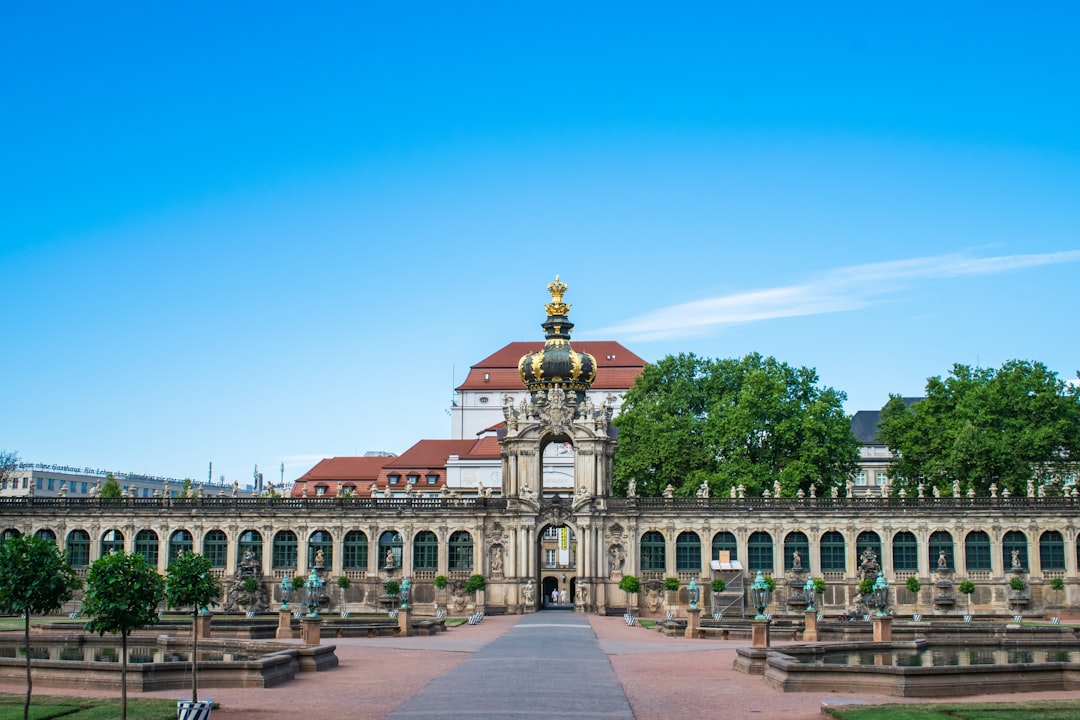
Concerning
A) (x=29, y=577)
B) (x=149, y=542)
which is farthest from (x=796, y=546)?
(x=29, y=577)

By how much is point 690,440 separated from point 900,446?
14.4 m

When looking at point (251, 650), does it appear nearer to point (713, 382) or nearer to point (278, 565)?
point (278, 565)

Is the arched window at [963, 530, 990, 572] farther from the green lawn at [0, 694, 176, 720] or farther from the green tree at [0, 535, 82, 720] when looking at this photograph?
the green tree at [0, 535, 82, 720]

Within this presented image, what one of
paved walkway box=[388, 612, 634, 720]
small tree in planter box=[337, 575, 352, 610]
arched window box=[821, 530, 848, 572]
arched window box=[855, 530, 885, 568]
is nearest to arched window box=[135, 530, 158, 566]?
small tree in planter box=[337, 575, 352, 610]

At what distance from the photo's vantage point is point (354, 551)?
73.4 m

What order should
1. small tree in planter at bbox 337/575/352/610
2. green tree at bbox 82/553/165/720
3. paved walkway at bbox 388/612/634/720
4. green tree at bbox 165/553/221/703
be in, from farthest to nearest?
small tree in planter at bbox 337/575/352/610 < green tree at bbox 165/553/221/703 < paved walkway at bbox 388/612/634/720 < green tree at bbox 82/553/165/720

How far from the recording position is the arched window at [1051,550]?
71312 millimetres

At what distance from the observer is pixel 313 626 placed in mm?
41844

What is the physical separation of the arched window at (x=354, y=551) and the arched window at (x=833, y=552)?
27.2 meters

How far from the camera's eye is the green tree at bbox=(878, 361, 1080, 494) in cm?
7775

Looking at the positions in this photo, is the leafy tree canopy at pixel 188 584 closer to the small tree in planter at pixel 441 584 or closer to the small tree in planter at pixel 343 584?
the small tree in planter at pixel 441 584

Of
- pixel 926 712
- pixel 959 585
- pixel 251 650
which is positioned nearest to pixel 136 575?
pixel 251 650

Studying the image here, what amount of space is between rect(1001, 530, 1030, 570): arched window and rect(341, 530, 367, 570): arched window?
123 feet

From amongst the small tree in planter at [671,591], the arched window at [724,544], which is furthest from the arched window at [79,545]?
the arched window at [724,544]
